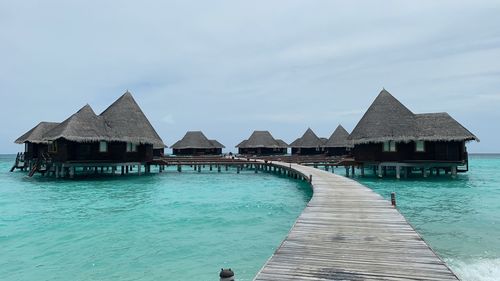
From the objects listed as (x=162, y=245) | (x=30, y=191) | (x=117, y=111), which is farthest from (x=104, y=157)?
(x=162, y=245)

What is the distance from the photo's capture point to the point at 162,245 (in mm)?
10055

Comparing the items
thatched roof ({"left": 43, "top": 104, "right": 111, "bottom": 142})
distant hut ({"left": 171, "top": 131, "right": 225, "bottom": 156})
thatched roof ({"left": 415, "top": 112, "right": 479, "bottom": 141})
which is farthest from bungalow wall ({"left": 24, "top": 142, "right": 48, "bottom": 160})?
thatched roof ({"left": 415, "top": 112, "right": 479, "bottom": 141})

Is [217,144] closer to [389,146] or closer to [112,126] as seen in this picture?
[112,126]

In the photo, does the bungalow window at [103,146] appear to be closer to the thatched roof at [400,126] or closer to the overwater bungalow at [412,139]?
the thatched roof at [400,126]

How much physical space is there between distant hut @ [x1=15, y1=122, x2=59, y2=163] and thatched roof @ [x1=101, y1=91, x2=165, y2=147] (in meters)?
9.71

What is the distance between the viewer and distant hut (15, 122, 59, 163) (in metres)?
37.0

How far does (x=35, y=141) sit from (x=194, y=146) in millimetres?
24286

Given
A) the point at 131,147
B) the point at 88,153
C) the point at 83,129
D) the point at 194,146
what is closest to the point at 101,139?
the point at 83,129

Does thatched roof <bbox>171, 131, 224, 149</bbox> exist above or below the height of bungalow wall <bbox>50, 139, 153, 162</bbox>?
above

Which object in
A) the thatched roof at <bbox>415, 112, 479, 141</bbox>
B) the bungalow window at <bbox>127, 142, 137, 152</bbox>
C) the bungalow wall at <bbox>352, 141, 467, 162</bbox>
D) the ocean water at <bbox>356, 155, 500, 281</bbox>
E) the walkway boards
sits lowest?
the ocean water at <bbox>356, 155, 500, 281</bbox>

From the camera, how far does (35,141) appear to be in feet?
120

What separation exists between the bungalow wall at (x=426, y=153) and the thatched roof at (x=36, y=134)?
107 ft

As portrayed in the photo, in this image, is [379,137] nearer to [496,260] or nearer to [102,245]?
[496,260]

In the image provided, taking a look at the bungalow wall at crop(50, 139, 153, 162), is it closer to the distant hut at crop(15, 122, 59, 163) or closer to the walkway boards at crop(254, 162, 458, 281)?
the distant hut at crop(15, 122, 59, 163)
